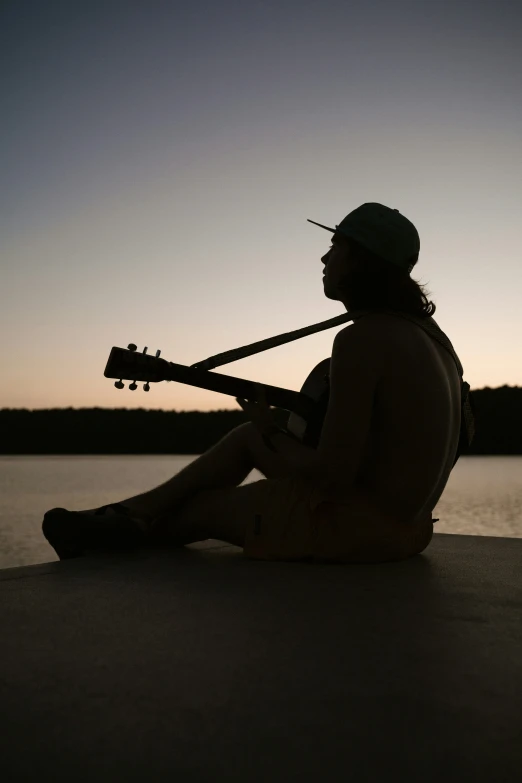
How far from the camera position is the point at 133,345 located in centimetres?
301

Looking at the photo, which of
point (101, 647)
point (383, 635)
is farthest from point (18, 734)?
point (383, 635)

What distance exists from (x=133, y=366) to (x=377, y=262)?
1.06 m

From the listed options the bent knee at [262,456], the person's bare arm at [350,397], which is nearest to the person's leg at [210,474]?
the bent knee at [262,456]

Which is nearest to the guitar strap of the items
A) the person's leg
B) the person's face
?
the person's face

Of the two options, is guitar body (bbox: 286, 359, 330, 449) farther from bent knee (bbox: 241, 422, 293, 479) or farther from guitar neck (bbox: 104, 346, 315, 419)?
bent knee (bbox: 241, 422, 293, 479)

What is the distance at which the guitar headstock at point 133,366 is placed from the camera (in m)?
2.96

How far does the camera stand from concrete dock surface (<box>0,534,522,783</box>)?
112 centimetres

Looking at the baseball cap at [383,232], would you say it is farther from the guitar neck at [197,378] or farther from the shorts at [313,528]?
the shorts at [313,528]

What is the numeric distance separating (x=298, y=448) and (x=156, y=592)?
753mm

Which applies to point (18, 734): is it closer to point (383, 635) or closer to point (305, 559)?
point (383, 635)

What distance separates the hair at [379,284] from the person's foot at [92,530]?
1.34m

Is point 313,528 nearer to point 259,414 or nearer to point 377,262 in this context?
point 259,414

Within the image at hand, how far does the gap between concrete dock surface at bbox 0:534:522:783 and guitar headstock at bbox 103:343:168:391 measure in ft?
2.71

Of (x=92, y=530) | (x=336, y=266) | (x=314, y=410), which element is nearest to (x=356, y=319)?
(x=336, y=266)
